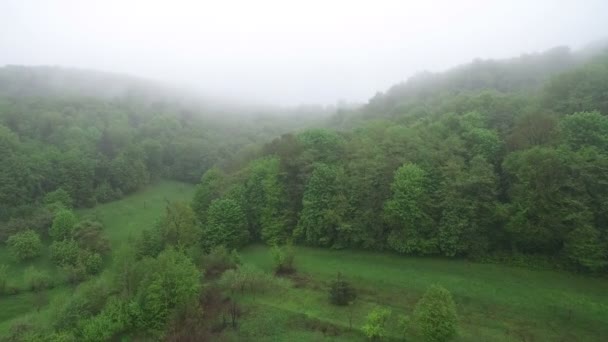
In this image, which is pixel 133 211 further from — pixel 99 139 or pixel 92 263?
pixel 99 139

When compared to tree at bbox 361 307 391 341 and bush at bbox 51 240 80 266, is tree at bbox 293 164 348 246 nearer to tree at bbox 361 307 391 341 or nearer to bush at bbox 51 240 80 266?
tree at bbox 361 307 391 341

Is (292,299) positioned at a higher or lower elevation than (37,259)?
higher

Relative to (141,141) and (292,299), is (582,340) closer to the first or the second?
(292,299)

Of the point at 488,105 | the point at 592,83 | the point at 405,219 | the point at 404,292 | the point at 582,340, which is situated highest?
the point at 592,83

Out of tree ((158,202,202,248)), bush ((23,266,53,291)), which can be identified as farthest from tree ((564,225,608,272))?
bush ((23,266,53,291))

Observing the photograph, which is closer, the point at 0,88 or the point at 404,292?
the point at 404,292

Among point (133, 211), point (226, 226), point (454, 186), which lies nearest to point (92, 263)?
point (226, 226)

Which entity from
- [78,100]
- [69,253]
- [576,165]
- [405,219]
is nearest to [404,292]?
[405,219]
